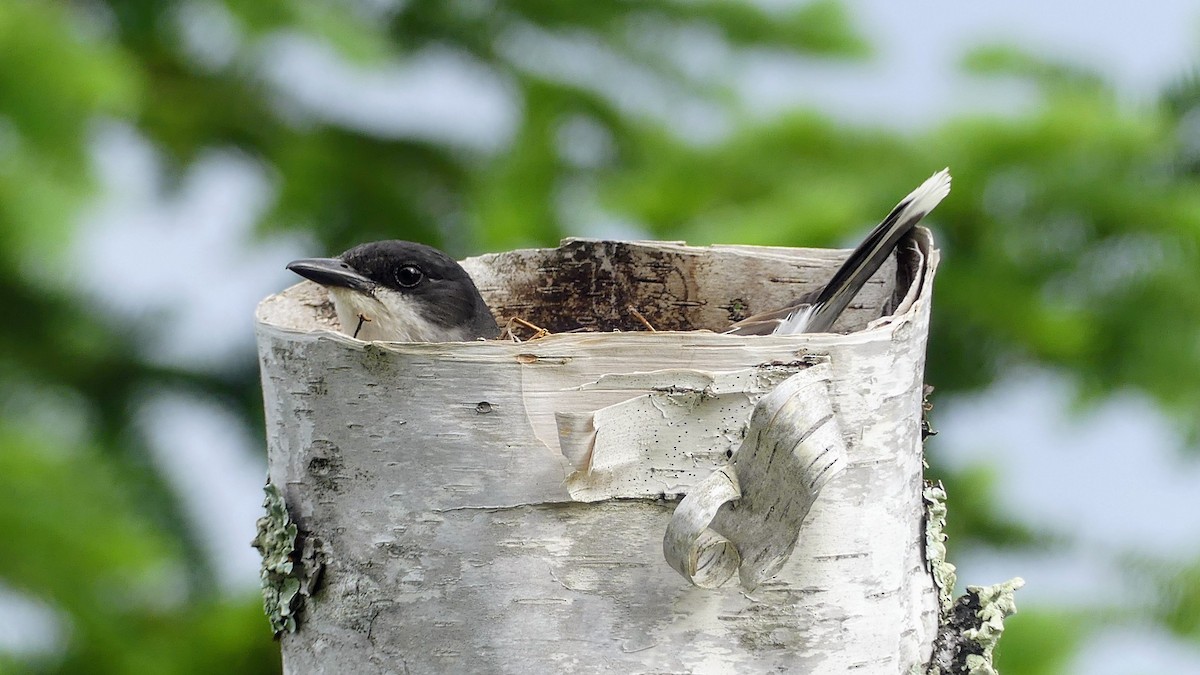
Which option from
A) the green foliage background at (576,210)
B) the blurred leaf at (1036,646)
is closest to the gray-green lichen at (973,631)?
the green foliage background at (576,210)

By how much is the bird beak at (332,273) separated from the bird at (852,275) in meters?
0.72

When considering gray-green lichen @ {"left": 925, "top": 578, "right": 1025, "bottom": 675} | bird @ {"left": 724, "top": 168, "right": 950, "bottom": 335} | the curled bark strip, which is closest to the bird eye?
bird @ {"left": 724, "top": 168, "right": 950, "bottom": 335}

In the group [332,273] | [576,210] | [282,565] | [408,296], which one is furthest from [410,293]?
[576,210]

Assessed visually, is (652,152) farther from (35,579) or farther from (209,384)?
(35,579)

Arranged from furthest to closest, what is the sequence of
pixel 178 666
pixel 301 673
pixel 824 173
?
pixel 824 173
pixel 178 666
pixel 301 673

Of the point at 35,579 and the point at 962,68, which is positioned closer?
the point at 35,579

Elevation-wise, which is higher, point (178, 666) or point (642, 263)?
point (642, 263)

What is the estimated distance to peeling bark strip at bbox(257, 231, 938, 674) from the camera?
1521mm

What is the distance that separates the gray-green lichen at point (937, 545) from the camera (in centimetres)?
182

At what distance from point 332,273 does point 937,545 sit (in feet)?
3.88

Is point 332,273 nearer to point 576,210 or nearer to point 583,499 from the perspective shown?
point 583,499

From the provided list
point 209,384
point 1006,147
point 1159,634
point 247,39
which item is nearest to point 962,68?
point 1006,147

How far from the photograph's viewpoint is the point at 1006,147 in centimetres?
374

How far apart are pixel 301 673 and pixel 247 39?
2338mm
